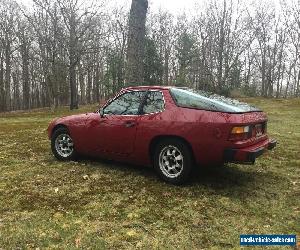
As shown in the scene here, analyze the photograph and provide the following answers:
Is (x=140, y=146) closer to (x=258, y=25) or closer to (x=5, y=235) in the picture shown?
(x=5, y=235)

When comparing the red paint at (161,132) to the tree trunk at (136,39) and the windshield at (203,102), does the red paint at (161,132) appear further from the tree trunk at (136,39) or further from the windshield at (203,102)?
the tree trunk at (136,39)

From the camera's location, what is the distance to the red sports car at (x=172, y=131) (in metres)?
5.21

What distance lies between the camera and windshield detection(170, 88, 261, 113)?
5430 mm

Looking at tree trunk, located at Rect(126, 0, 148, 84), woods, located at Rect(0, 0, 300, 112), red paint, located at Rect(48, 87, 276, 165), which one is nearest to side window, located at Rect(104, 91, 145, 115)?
red paint, located at Rect(48, 87, 276, 165)

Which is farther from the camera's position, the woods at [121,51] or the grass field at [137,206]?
the woods at [121,51]

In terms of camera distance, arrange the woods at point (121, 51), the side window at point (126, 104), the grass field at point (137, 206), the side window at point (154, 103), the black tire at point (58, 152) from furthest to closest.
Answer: the woods at point (121, 51) → the black tire at point (58, 152) → the side window at point (126, 104) → the side window at point (154, 103) → the grass field at point (137, 206)

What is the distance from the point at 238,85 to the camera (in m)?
44.4

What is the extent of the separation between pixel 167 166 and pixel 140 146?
0.60m

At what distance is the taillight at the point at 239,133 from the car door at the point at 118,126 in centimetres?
170

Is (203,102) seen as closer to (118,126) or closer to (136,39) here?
(118,126)

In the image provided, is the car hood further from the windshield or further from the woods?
the woods

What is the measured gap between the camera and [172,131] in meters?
5.60

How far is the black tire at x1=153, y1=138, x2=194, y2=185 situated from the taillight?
736 millimetres

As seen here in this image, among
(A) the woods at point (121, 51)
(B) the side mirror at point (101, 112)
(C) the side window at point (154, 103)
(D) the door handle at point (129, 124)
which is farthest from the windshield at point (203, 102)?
(A) the woods at point (121, 51)
